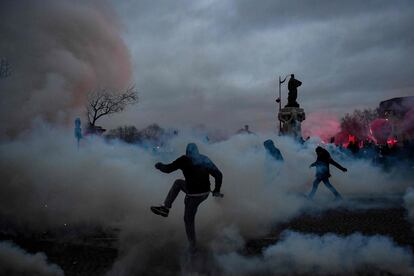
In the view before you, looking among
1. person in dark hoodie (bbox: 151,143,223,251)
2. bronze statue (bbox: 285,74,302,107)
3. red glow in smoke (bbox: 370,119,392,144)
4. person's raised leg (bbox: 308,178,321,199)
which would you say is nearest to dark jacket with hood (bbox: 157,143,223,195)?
person in dark hoodie (bbox: 151,143,223,251)

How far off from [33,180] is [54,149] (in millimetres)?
825

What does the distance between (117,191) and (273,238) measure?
10.7ft

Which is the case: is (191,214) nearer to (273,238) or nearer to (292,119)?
(273,238)

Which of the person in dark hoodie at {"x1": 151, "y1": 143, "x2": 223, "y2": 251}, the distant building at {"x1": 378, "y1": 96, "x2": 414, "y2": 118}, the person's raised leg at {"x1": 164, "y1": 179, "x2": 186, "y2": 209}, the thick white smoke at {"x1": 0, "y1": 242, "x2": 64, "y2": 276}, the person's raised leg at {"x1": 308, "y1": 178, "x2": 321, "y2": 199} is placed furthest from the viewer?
the distant building at {"x1": 378, "y1": 96, "x2": 414, "y2": 118}

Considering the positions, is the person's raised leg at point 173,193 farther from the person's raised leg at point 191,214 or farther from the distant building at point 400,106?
the distant building at point 400,106

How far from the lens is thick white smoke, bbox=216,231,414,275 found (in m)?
5.07

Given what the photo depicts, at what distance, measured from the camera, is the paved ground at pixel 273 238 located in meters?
5.71

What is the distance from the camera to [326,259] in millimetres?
5320

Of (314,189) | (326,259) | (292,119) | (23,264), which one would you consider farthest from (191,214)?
(292,119)

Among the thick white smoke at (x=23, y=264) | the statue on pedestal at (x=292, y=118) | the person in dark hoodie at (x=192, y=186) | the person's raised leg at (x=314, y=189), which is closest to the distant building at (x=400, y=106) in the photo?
the person's raised leg at (x=314, y=189)

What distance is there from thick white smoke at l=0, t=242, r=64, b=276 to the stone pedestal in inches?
705

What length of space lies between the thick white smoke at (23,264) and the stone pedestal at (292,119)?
58.8ft

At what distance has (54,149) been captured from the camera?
331 inches

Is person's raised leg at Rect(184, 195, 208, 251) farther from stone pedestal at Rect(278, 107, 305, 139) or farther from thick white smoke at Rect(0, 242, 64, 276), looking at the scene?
stone pedestal at Rect(278, 107, 305, 139)
